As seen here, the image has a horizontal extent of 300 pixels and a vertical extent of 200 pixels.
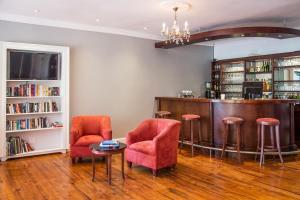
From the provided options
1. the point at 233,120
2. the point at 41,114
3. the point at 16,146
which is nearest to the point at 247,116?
the point at 233,120

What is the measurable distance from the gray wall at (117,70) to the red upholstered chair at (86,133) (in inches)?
31.4

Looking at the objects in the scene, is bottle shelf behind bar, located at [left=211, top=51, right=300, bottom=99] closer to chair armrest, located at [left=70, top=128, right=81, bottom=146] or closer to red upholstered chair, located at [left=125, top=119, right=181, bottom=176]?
red upholstered chair, located at [left=125, top=119, right=181, bottom=176]

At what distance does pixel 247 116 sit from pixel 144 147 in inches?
90.9

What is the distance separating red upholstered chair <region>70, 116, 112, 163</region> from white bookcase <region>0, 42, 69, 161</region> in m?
0.56

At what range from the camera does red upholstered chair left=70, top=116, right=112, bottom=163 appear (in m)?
5.09

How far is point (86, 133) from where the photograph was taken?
560 centimetres

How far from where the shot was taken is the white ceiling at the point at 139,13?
473 centimetres

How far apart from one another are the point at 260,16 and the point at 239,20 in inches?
17.7

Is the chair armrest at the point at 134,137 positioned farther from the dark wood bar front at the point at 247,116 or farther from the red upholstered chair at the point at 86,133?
the dark wood bar front at the point at 247,116

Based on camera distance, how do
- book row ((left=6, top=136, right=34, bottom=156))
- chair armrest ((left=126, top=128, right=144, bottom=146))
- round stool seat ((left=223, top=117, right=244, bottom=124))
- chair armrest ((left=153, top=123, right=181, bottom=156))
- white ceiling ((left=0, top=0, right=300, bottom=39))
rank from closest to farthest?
chair armrest ((left=153, top=123, right=181, bottom=156))
white ceiling ((left=0, top=0, right=300, bottom=39))
chair armrest ((left=126, top=128, right=144, bottom=146))
round stool seat ((left=223, top=117, right=244, bottom=124))
book row ((left=6, top=136, right=34, bottom=156))

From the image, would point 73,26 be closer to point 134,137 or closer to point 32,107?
point 32,107

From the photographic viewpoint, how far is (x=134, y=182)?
4.14 meters

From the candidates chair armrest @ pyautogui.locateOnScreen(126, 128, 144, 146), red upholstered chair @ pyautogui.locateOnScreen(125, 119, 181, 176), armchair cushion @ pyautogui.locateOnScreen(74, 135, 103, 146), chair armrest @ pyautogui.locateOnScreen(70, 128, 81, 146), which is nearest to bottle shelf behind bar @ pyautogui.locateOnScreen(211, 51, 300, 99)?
red upholstered chair @ pyautogui.locateOnScreen(125, 119, 181, 176)

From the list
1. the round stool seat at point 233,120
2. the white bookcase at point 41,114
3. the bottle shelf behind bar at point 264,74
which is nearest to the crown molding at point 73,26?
the white bookcase at point 41,114
